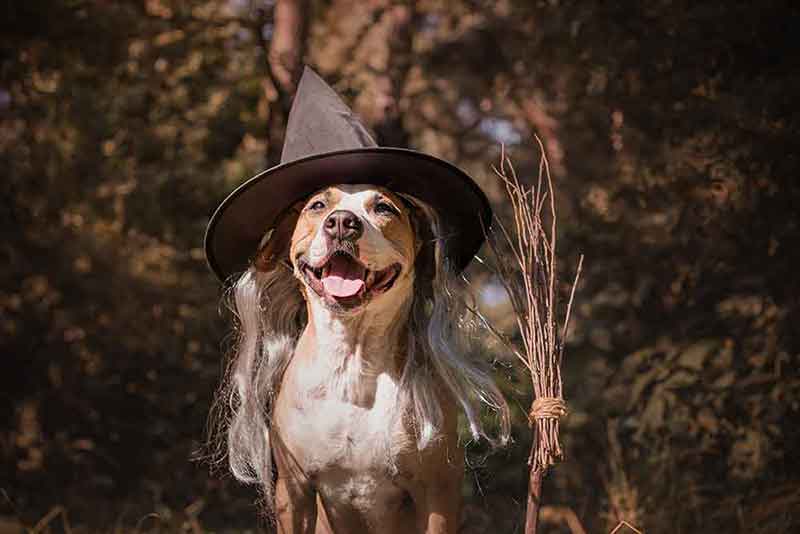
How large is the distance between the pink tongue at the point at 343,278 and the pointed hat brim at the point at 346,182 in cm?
27

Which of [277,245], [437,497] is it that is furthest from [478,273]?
[437,497]

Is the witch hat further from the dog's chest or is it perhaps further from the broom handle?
the broom handle

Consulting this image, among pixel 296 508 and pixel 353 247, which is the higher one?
pixel 353 247

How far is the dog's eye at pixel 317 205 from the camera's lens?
2.77m

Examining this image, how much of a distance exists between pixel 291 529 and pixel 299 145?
1057 mm

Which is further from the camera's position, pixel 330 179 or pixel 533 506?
pixel 330 179

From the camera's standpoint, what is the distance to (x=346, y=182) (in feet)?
9.34

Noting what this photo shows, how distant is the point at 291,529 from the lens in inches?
112

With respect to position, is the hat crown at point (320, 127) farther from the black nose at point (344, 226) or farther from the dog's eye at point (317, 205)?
the black nose at point (344, 226)

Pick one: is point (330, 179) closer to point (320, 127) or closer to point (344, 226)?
point (320, 127)

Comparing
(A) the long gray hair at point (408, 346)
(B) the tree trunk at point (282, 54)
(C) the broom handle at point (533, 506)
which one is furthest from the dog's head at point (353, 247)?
(B) the tree trunk at point (282, 54)

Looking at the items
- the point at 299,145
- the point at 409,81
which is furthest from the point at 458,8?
the point at 299,145

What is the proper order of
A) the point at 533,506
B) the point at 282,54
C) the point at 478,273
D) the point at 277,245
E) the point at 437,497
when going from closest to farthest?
the point at 533,506
the point at 437,497
the point at 277,245
the point at 282,54
the point at 478,273

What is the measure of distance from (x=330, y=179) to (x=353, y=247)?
0.32m
